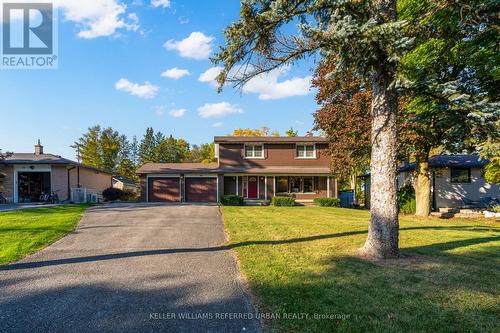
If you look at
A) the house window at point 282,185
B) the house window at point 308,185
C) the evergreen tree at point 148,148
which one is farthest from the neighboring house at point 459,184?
the evergreen tree at point 148,148

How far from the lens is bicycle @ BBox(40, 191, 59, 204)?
74.2 feet

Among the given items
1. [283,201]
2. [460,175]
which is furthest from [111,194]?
[460,175]

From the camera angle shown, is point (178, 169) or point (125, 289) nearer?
point (125, 289)

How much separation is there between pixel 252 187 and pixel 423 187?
13.4m

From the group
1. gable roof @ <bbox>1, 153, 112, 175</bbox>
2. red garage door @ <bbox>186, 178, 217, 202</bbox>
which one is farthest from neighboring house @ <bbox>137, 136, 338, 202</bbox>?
gable roof @ <bbox>1, 153, 112, 175</bbox>

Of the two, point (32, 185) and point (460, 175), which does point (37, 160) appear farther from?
point (460, 175)

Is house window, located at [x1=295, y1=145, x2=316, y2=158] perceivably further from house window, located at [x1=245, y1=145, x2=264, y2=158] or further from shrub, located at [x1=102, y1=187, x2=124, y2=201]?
shrub, located at [x1=102, y1=187, x2=124, y2=201]

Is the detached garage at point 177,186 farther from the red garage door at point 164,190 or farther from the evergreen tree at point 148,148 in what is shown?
the evergreen tree at point 148,148

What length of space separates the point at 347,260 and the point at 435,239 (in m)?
4.67

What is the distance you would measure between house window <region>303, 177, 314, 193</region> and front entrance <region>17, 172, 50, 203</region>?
21.5 m

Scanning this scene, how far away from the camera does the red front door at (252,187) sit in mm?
26672

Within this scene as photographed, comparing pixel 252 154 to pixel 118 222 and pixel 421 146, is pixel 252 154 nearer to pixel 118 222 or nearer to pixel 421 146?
pixel 421 146

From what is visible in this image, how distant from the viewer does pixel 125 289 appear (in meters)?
4.82

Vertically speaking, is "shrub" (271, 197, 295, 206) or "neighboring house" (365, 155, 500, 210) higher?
"neighboring house" (365, 155, 500, 210)
